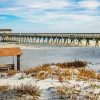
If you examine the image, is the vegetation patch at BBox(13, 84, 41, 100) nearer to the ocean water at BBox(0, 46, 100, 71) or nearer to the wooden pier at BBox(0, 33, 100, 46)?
the ocean water at BBox(0, 46, 100, 71)

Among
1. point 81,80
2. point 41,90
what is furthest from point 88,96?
point 81,80

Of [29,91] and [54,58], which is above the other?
[29,91]

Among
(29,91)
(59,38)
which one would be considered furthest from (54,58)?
(59,38)

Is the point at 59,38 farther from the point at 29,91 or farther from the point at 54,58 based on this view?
the point at 29,91

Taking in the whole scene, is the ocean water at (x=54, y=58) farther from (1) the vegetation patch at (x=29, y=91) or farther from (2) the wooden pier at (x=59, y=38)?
(2) the wooden pier at (x=59, y=38)

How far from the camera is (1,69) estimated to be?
17.0 meters

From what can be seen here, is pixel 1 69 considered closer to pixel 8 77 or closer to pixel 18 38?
pixel 8 77

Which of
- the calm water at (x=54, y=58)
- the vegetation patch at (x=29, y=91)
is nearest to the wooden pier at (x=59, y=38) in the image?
the calm water at (x=54, y=58)

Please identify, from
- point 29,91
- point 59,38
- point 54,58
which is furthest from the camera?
point 59,38

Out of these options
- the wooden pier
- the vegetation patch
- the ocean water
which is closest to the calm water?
the ocean water

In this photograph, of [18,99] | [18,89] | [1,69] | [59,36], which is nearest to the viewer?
[18,99]

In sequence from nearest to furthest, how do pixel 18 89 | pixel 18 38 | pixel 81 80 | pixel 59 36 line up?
1. pixel 18 89
2. pixel 81 80
3. pixel 59 36
4. pixel 18 38

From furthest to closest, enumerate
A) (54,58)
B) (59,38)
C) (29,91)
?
(59,38) → (54,58) → (29,91)

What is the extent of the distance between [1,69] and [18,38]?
91.3 meters
